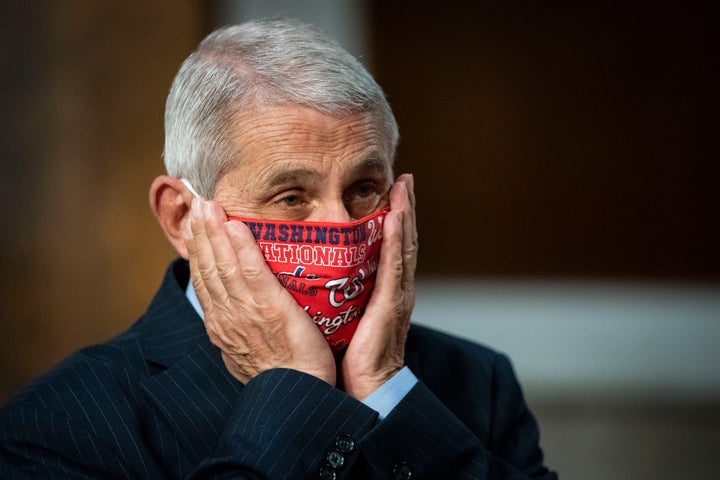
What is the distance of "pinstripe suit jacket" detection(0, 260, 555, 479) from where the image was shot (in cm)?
215

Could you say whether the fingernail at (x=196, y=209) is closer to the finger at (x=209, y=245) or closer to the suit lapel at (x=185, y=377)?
the finger at (x=209, y=245)

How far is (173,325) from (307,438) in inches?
23.4

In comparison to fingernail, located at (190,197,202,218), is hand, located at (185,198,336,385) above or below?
below

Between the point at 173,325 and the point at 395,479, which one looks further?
the point at 173,325

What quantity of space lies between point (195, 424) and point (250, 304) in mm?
343

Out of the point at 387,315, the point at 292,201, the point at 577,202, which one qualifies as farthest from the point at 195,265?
the point at 577,202

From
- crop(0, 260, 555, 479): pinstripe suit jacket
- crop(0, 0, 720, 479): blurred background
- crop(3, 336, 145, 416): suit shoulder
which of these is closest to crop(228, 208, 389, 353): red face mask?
crop(0, 260, 555, 479): pinstripe suit jacket

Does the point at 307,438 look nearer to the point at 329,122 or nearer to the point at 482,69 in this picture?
the point at 329,122

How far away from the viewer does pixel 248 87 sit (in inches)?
93.7

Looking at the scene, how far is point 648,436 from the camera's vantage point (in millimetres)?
6027

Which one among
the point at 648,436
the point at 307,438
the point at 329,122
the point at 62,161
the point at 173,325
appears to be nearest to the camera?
the point at 307,438

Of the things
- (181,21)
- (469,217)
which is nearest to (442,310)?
(469,217)

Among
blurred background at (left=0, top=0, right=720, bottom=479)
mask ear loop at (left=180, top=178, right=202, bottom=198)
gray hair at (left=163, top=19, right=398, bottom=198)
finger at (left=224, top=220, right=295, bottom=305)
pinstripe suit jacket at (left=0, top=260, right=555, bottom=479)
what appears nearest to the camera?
pinstripe suit jacket at (left=0, top=260, right=555, bottom=479)

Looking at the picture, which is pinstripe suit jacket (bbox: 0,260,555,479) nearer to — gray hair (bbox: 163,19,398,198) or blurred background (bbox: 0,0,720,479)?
gray hair (bbox: 163,19,398,198)
